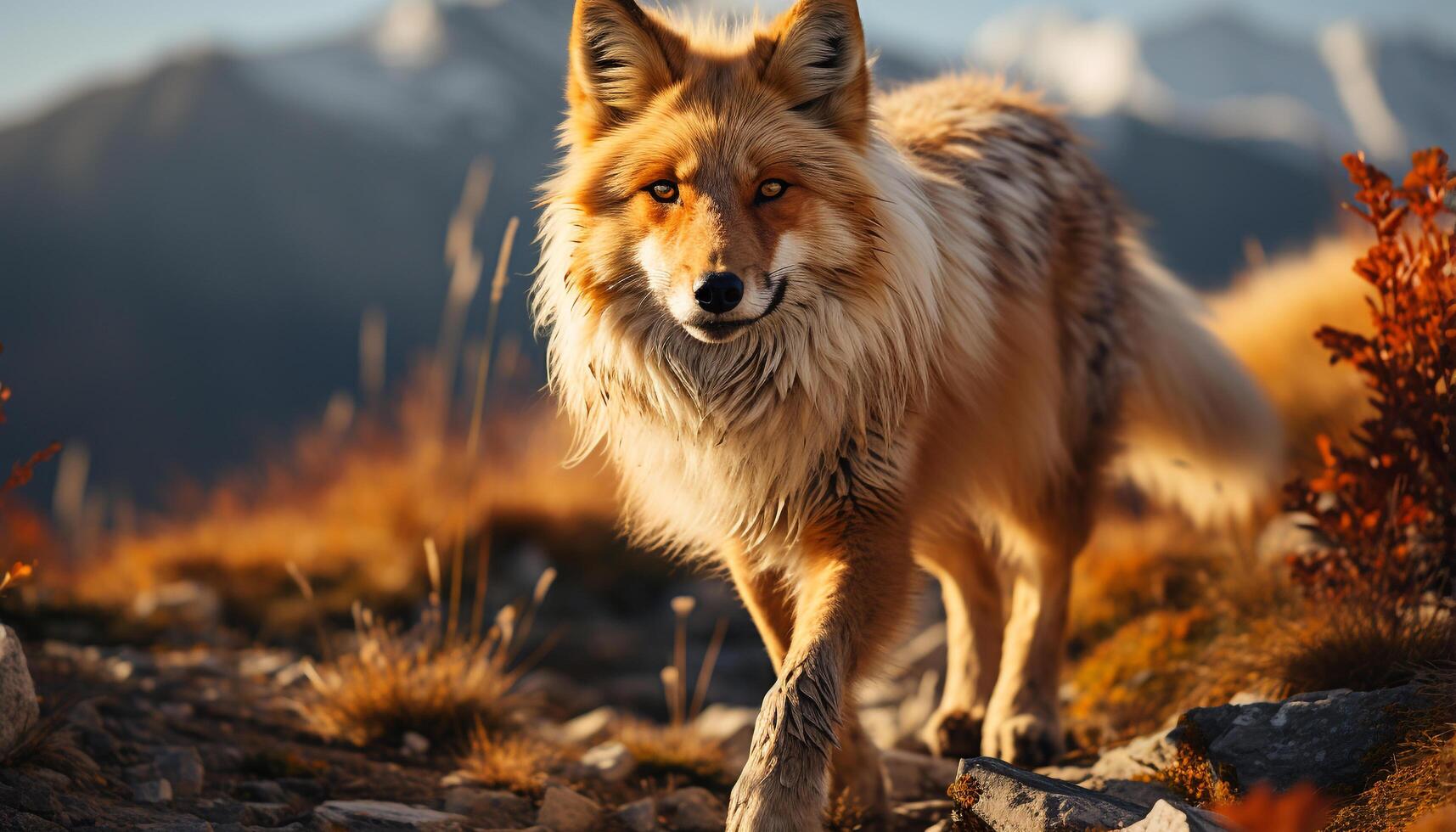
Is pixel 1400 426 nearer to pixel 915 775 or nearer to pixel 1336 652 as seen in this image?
pixel 1336 652

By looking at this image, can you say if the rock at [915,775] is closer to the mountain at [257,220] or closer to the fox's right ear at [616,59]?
the fox's right ear at [616,59]

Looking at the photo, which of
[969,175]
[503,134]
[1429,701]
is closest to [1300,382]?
[969,175]

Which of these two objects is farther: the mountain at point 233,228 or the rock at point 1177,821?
the mountain at point 233,228

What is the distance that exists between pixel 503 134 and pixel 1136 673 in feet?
75.8

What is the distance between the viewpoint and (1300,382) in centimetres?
632

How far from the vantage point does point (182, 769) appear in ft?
9.36

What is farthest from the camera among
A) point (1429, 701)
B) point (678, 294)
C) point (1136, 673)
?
point (1136, 673)

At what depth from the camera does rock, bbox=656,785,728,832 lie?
3039 millimetres

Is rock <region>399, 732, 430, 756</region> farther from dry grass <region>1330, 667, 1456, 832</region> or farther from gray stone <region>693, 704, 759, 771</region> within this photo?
dry grass <region>1330, 667, 1456, 832</region>

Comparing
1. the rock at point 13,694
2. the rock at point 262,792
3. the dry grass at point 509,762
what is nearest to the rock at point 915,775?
the dry grass at point 509,762

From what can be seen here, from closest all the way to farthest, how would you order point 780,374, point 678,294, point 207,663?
point 678,294 → point 780,374 → point 207,663

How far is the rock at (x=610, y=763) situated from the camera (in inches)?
135

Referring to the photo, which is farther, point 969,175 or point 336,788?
point 969,175

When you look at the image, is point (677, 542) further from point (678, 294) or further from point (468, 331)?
point (468, 331)
